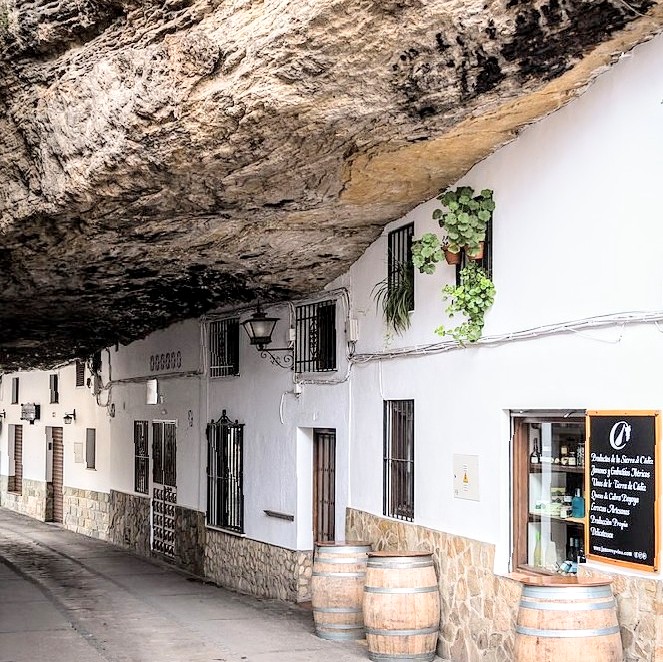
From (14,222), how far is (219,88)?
3.20 meters

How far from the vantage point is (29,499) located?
27.3 meters

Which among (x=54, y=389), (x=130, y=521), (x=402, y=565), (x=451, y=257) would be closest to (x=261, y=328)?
(x=451, y=257)

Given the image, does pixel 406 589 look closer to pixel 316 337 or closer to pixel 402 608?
pixel 402 608

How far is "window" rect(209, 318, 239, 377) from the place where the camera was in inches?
565

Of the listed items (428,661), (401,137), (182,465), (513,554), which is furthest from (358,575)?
(182,465)

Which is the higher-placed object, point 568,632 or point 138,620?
point 568,632

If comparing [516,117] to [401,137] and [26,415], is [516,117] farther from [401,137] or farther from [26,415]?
[26,415]

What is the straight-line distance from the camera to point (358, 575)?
9828 millimetres

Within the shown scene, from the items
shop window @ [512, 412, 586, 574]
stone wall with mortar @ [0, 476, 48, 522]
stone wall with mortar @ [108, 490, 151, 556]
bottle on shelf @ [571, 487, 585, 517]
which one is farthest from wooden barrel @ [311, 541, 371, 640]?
stone wall with mortar @ [0, 476, 48, 522]

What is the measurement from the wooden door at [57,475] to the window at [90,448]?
326cm

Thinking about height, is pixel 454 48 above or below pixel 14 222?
above

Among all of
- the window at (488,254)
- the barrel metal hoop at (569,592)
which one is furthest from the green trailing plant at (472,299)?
the barrel metal hoop at (569,592)

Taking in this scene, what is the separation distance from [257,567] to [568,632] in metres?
7.17

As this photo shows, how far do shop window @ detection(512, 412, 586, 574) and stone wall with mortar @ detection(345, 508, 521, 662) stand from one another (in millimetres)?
289
